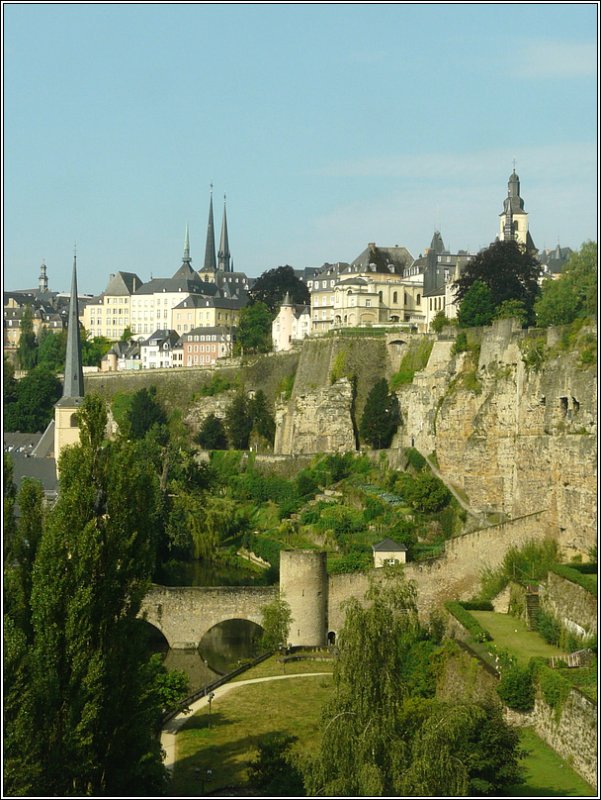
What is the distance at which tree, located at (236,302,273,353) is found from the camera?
88150mm

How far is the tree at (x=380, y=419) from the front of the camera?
63562 millimetres

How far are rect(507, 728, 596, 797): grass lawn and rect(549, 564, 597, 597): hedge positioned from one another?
15.2ft

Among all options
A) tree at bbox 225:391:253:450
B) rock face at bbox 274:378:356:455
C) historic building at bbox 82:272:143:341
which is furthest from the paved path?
historic building at bbox 82:272:143:341

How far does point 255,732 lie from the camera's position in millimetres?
32281

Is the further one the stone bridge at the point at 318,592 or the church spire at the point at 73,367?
the church spire at the point at 73,367

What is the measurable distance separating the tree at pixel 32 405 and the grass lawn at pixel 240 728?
49.0 m

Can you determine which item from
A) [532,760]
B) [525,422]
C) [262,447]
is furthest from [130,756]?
[262,447]

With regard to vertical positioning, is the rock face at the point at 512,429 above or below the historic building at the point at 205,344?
below

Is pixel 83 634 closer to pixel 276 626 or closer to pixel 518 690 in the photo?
pixel 518 690

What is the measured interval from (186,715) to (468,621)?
740 cm

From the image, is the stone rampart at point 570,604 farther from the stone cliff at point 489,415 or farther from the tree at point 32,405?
the tree at point 32,405

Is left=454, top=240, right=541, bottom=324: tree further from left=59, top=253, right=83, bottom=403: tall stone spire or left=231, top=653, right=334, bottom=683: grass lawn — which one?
left=231, top=653, right=334, bottom=683: grass lawn

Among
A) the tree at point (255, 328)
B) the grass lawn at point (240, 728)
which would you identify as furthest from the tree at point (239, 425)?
the grass lawn at point (240, 728)

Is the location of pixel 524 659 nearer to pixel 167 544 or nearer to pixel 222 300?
pixel 167 544
